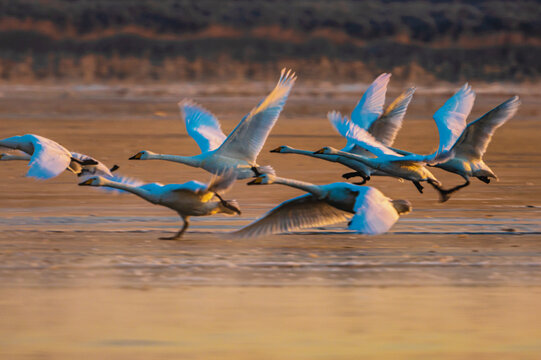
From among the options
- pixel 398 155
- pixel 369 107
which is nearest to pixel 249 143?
pixel 398 155

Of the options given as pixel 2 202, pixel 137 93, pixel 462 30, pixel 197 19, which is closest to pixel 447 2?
pixel 462 30

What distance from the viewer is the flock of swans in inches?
365

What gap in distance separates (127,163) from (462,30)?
3564cm

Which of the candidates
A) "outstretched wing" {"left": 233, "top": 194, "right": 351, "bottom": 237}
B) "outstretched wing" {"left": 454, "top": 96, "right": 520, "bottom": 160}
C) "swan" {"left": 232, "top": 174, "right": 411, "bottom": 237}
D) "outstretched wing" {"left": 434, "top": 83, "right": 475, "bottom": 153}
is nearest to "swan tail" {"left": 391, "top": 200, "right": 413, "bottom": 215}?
"swan" {"left": 232, "top": 174, "right": 411, "bottom": 237}

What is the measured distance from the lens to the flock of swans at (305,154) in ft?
30.4

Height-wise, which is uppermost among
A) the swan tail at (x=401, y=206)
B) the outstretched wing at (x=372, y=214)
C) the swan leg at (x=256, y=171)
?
the outstretched wing at (x=372, y=214)

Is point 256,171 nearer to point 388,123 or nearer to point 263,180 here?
point 263,180

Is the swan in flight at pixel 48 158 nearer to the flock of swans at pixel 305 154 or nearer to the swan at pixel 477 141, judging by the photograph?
the flock of swans at pixel 305 154

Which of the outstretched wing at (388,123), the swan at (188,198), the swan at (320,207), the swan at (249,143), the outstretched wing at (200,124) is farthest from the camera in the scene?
the outstretched wing at (388,123)

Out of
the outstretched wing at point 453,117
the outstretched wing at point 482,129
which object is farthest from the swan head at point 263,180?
the outstretched wing at point 453,117

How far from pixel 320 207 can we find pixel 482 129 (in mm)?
2793

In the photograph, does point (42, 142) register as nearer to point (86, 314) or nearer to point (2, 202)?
point (2, 202)

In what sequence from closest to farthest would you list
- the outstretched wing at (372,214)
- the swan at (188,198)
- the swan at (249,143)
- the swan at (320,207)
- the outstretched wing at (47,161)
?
the outstretched wing at (372,214) < the swan at (320,207) < the swan at (188,198) < the outstretched wing at (47,161) < the swan at (249,143)

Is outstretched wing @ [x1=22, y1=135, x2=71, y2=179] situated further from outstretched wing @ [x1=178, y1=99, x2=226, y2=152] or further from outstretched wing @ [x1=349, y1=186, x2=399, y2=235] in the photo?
outstretched wing @ [x1=349, y1=186, x2=399, y2=235]
